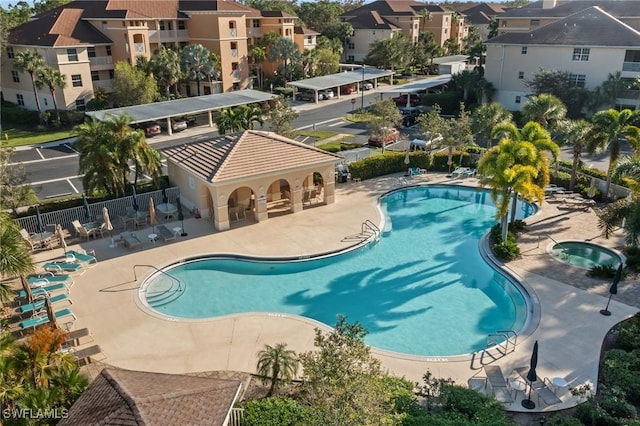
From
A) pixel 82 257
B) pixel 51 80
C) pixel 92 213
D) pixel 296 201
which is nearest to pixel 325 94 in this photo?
pixel 51 80

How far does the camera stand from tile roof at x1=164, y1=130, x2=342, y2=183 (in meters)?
27.2

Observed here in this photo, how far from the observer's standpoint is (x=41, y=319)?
61.8 feet

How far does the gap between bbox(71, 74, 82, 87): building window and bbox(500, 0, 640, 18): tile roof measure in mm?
54937

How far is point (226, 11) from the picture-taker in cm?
6066

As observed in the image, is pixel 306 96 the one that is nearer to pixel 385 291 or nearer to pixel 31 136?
pixel 31 136

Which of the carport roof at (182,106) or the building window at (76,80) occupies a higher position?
the building window at (76,80)

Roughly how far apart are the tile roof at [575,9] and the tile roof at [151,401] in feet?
218

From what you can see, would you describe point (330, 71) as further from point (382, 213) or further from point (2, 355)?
point (2, 355)

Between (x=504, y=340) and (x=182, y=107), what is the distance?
38.5 m

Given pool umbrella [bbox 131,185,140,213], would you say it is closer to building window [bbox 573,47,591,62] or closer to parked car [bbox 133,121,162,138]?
parked car [bbox 133,121,162,138]

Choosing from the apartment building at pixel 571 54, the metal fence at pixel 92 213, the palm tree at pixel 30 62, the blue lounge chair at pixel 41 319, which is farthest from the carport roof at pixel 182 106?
the blue lounge chair at pixel 41 319

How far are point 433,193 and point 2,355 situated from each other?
27.3 meters

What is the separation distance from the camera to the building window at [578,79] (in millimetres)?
49344

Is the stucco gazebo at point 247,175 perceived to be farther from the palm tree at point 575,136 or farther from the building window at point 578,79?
the building window at point 578,79
